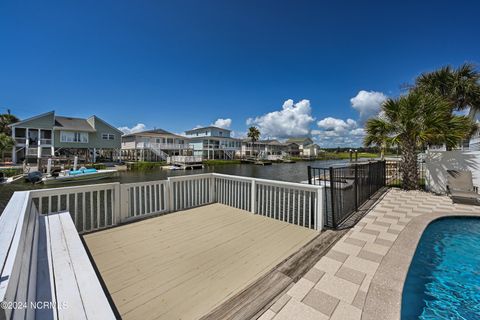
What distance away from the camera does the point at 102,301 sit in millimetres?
1406

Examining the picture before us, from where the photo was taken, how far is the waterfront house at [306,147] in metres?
62.4

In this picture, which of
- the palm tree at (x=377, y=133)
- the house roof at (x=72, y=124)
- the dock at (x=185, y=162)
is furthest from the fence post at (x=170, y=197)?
the house roof at (x=72, y=124)

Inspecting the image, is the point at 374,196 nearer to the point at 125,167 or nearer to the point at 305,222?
the point at 305,222

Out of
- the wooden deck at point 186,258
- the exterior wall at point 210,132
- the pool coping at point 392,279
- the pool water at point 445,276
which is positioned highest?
the exterior wall at point 210,132

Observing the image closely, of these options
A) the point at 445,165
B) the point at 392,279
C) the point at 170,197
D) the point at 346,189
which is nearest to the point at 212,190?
the point at 170,197

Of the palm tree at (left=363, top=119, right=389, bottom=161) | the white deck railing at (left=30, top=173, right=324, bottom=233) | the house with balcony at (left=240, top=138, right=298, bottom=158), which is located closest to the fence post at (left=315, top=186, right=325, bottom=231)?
the white deck railing at (left=30, top=173, right=324, bottom=233)

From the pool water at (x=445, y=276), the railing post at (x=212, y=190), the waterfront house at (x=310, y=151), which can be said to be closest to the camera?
the pool water at (x=445, y=276)

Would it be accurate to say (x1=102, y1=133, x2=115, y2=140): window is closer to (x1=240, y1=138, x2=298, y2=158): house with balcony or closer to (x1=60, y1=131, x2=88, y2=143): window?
(x1=60, y1=131, x2=88, y2=143): window

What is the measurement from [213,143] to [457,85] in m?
32.7

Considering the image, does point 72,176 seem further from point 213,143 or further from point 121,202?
point 213,143

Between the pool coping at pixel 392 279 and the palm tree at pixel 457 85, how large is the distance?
28.6ft

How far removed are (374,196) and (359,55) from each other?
31.1ft

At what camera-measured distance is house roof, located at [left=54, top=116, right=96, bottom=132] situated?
2261 cm

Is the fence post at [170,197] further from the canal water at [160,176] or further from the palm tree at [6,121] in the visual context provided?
the palm tree at [6,121]
